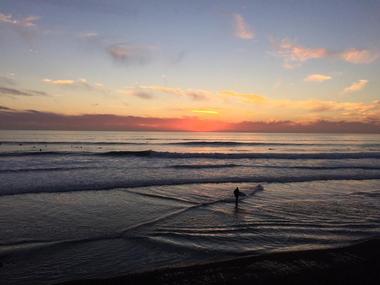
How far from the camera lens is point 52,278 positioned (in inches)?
238

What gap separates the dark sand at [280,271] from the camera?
5.86 m

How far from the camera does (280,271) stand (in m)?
6.26

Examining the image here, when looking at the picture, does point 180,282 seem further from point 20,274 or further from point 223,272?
point 20,274

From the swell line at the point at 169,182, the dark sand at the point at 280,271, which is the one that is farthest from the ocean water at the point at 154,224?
the dark sand at the point at 280,271

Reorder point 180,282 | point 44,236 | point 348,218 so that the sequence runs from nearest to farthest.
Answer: point 180,282
point 44,236
point 348,218

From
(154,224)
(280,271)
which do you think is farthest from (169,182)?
(280,271)

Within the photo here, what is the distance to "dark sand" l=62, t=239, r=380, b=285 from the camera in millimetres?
5863

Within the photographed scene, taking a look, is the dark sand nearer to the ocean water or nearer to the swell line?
the ocean water

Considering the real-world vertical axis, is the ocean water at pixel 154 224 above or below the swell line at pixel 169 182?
above

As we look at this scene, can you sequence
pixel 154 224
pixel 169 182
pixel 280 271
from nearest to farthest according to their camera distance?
pixel 280 271 < pixel 154 224 < pixel 169 182

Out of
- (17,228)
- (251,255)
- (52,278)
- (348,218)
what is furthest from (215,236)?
(17,228)

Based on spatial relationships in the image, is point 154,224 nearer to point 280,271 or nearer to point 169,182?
point 280,271

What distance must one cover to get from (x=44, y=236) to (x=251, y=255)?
17.6 ft

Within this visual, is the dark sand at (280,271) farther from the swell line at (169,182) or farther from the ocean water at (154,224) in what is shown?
the swell line at (169,182)
